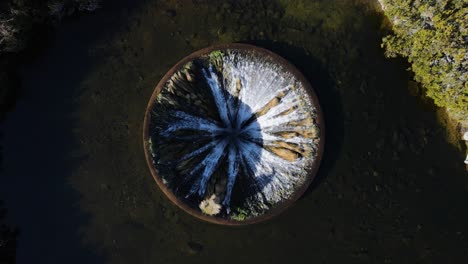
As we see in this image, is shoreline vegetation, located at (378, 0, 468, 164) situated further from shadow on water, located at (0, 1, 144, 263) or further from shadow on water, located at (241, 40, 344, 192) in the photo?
shadow on water, located at (0, 1, 144, 263)

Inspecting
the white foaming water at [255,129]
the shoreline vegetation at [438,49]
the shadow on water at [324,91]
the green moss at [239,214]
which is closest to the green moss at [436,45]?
the shoreline vegetation at [438,49]

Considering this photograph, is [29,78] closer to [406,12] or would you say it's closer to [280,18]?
[280,18]

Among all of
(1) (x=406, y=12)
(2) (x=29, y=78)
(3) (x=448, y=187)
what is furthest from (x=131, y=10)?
(3) (x=448, y=187)

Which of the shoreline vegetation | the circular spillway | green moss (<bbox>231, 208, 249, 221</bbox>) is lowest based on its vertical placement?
green moss (<bbox>231, 208, 249, 221</bbox>)

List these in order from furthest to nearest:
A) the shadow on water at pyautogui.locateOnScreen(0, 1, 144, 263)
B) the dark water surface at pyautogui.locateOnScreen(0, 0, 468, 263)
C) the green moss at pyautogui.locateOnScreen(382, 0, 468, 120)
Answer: the shadow on water at pyautogui.locateOnScreen(0, 1, 144, 263) < the dark water surface at pyautogui.locateOnScreen(0, 0, 468, 263) < the green moss at pyautogui.locateOnScreen(382, 0, 468, 120)

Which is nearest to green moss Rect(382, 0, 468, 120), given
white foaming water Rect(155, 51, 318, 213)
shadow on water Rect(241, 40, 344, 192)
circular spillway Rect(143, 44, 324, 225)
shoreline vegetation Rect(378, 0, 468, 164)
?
shoreline vegetation Rect(378, 0, 468, 164)

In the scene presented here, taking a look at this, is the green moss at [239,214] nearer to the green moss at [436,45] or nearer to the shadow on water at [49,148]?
the shadow on water at [49,148]

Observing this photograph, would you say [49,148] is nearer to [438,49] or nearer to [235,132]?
[235,132]
